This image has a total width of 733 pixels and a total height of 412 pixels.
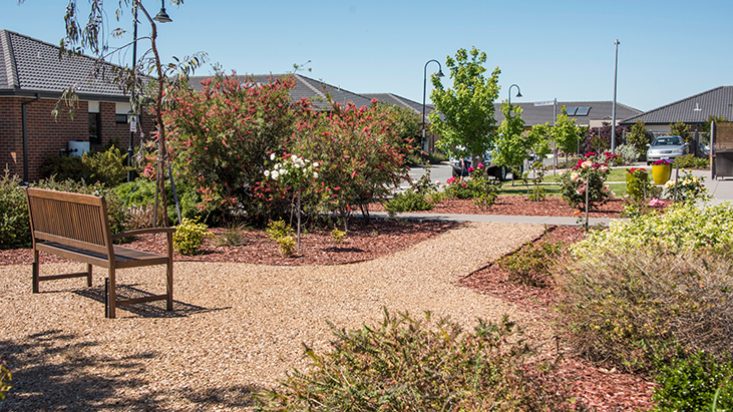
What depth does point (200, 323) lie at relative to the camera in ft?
20.5

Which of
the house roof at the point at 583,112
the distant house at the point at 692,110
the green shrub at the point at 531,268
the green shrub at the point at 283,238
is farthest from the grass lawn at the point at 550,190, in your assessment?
the house roof at the point at 583,112

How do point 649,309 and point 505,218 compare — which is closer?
point 649,309

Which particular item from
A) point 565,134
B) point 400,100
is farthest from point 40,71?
point 400,100

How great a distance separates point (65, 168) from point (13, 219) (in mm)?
12490

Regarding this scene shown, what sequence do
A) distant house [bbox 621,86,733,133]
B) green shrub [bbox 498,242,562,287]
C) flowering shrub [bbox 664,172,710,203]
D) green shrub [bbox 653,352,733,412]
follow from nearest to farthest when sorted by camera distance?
1. green shrub [bbox 653,352,733,412]
2. green shrub [bbox 498,242,562,287]
3. flowering shrub [bbox 664,172,710,203]
4. distant house [bbox 621,86,733,133]

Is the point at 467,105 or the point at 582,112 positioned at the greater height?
the point at 582,112

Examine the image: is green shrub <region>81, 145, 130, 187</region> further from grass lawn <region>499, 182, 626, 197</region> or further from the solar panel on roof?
the solar panel on roof

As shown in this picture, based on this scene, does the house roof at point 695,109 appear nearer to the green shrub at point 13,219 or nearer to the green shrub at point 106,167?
the green shrub at point 106,167

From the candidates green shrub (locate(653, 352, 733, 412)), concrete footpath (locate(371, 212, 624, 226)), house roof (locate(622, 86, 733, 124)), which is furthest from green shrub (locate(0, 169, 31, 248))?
house roof (locate(622, 86, 733, 124))

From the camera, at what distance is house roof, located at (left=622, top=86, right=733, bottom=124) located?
58.6m

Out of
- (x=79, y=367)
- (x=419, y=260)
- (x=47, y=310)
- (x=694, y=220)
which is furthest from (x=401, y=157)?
(x=79, y=367)

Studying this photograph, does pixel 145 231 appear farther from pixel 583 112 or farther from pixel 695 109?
pixel 583 112

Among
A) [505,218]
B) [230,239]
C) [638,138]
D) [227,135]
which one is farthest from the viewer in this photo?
[638,138]

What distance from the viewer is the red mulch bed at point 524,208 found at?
50.6 ft
